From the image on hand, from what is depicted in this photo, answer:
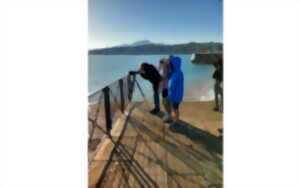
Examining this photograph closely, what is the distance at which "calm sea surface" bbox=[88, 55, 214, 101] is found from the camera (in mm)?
1272

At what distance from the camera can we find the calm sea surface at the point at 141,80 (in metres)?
1.27

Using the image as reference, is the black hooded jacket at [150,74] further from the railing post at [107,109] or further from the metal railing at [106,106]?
the railing post at [107,109]

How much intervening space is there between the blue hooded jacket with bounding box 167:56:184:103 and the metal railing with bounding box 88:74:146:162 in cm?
22

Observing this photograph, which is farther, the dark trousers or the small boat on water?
the dark trousers

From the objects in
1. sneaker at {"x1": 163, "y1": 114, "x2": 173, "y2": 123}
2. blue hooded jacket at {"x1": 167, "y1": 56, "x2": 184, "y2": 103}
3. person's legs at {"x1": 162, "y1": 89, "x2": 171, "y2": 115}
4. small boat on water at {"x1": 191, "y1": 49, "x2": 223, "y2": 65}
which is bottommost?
sneaker at {"x1": 163, "y1": 114, "x2": 173, "y2": 123}

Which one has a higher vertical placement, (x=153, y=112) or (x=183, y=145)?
(x=153, y=112)

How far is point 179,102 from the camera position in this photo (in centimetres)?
158

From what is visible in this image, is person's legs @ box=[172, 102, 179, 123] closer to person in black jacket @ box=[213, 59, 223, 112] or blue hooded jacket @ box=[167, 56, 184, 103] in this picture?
blue hooded jacket @ box=[167, 56, 184, 103]

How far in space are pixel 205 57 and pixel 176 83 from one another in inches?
10.8

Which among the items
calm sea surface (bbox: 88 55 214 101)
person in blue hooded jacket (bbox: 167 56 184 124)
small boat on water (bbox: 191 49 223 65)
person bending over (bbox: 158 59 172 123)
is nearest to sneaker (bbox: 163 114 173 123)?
person bending over (bbox: 158 59 172 123)
